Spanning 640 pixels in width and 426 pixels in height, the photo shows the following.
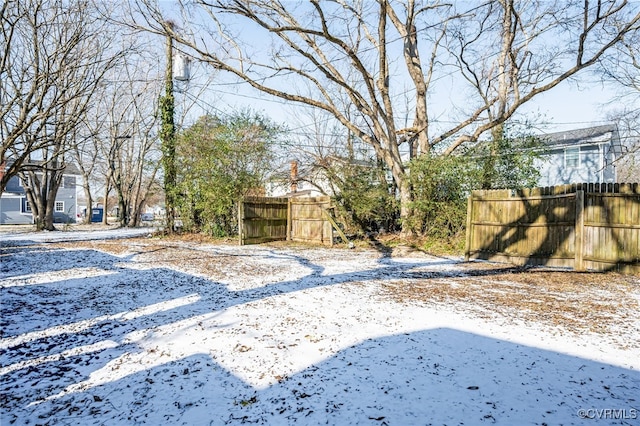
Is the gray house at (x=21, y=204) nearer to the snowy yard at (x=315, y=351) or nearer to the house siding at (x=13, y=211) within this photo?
the house siding at (x=13, y=211)

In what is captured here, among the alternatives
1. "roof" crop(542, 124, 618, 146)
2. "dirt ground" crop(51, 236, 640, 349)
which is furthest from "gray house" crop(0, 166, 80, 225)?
"roof" crop(542, 124, 618, 146)

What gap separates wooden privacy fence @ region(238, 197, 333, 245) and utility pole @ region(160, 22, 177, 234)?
3214 mm

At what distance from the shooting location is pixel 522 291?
520 cm

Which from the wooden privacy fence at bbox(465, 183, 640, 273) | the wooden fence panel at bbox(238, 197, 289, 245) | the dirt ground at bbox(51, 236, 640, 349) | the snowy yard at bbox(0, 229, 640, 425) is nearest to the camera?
the snowy yard at bbox(0, 229, 640, 425)

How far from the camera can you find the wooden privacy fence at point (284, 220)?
448 inches

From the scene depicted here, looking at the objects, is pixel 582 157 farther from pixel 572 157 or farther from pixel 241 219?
pixel 241 219

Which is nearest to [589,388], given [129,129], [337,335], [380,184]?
[337,335]

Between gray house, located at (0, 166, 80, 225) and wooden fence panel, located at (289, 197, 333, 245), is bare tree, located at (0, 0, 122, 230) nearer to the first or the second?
wooden fence panel, located at (289, 197, 333, 245)

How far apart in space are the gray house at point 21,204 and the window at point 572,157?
3216 cm

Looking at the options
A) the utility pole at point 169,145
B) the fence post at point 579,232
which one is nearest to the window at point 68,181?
the utility pole at point 169,145

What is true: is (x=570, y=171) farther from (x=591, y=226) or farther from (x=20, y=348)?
(x=20, y=348)

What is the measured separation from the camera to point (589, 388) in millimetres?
2330

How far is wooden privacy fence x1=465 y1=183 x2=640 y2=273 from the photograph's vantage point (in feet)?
20.8

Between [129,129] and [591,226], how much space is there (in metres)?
25.3
